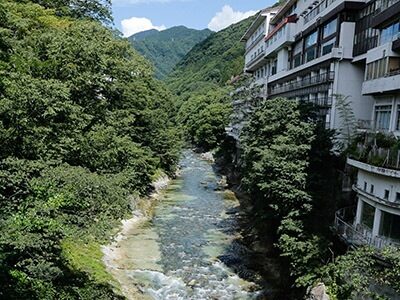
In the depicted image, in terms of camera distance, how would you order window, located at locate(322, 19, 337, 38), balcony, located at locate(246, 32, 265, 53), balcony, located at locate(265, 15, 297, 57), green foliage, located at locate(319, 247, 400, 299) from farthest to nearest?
balcony, located at locate(246, 32, 265, 53) < balcony, located at locate(265, 15, 297, 57) < window, located at locate(322, 19, 337, 38) < green foliage, located at locate(319, 247, 400, 299)

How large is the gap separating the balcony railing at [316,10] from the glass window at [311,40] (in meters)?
1.40

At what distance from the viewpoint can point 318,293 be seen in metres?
18.7

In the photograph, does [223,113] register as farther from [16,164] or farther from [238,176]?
[16,164]

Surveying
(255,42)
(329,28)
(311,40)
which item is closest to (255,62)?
(255,42)

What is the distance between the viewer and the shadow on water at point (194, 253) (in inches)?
894

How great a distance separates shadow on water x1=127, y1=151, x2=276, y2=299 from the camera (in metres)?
22.7

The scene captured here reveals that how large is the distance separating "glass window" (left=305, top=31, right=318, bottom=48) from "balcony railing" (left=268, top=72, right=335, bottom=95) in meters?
2.94

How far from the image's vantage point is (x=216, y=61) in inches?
6585

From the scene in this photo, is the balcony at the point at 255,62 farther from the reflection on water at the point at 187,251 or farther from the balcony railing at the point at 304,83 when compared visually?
the reflection on water at the point at 187,251

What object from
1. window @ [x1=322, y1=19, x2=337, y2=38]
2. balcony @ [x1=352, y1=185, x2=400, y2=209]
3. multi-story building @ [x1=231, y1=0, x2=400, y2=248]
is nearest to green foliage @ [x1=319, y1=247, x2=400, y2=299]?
multi-story building @ [x1=231, y1=0, x2=400, y2=248]

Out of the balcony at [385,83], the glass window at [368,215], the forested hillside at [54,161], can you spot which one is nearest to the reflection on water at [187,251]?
the forested hillside at [54,161]

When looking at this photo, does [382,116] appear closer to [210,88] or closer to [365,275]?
[365,275]

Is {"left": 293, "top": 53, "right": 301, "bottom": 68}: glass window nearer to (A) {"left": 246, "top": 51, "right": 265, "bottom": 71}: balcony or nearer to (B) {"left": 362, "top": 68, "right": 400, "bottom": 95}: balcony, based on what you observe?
(A) {"left": 246, "top": 51, "right": 265, "bottom": 71}: balcony

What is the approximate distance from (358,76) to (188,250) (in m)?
17.1
